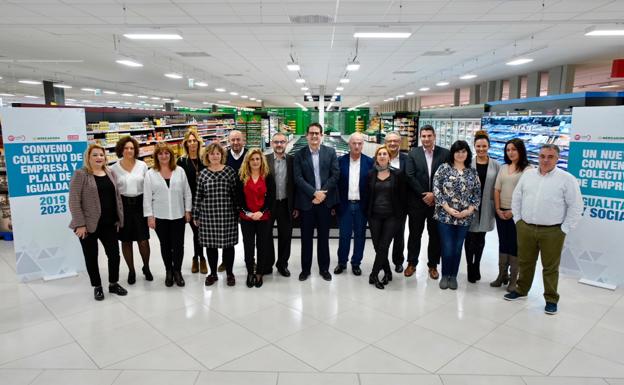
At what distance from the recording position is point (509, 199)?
3719 mm

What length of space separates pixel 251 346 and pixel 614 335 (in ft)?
9.57

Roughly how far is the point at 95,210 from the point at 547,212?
3.99 metres

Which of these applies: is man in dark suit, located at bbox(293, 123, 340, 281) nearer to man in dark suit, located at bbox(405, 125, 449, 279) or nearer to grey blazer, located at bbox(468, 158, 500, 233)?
man in dark suit, located at bbox(405, 125, 449, 279)

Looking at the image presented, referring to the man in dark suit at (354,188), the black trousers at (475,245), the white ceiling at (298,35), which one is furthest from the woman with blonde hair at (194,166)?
the black trousers at (475,245)

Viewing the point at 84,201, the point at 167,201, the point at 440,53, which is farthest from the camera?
the point at 440,53

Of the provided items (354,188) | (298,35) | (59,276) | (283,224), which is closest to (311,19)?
(298,35)

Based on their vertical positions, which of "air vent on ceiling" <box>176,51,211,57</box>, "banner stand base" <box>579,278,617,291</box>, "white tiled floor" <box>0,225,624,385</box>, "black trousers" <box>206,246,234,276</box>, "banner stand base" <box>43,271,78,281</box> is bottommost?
"white tiled floor" <box>0,225,624,385</box>

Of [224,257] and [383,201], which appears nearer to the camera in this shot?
[383,201]

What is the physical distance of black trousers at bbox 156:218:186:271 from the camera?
3.91 metres

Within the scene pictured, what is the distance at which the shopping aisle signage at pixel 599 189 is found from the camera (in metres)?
3.98

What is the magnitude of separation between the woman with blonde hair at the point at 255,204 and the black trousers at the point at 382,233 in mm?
1062

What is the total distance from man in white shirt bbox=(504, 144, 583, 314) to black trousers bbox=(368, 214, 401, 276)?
1.10 meters

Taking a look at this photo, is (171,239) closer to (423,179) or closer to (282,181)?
(282,181)

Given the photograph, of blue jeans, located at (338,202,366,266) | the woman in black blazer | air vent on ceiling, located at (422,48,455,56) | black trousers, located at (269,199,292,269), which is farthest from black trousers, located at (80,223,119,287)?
air vent on ceiling, located at (422,48,455,56)
